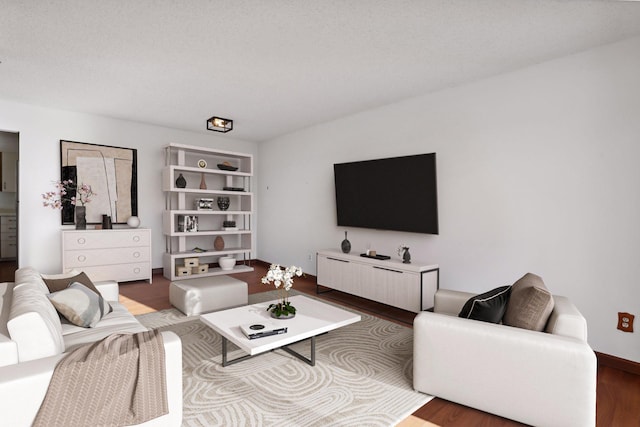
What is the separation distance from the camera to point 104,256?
486 cm

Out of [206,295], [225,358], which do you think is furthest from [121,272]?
[225,358]

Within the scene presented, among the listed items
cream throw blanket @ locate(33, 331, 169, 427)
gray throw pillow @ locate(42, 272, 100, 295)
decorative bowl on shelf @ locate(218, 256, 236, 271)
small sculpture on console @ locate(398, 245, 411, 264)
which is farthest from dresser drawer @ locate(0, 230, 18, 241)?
small sculpture on console @ locate(398, 245, 411, 264)

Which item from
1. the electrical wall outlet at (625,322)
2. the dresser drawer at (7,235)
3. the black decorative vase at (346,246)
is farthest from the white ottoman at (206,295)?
the dresser drawer at (7,235)

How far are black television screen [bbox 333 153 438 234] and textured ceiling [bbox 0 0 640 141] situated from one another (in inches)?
33.7

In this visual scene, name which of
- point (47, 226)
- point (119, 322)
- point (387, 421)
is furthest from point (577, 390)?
point (47, 226)

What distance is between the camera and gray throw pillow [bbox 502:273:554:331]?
1.97m

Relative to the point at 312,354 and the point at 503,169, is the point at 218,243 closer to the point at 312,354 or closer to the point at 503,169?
the point at 312,354

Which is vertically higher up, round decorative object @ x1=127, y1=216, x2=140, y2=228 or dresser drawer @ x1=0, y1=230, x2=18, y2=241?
round decorative object @ x1=127, y1=216, x2=140, y2=228

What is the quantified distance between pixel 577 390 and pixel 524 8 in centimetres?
236

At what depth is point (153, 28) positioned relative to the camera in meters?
2.55

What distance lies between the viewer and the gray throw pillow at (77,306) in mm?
2291

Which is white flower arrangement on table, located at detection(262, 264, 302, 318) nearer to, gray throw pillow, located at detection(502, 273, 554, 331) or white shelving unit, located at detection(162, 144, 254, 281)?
gray throw pillow, located at detection(502, 273, 554, 331)

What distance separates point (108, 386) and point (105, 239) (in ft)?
13.4

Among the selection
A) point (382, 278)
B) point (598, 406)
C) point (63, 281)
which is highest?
point (63, 281)
